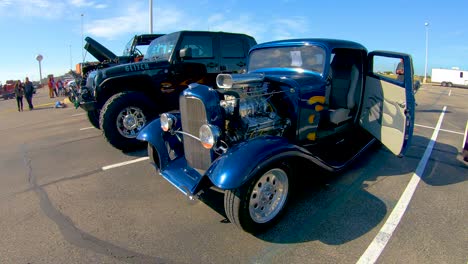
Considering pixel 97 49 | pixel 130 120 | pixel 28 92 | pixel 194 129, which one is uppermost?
pixel 97 49

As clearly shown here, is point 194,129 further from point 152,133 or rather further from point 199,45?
point 199,45

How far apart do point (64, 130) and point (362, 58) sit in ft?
25.3

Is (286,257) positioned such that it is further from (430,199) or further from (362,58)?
(362,58)

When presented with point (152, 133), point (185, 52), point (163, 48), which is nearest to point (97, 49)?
point (163, 48)

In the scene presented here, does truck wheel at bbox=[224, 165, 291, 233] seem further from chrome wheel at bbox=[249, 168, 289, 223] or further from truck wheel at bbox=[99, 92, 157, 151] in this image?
truck wheel at bbox=[99, 92, 157, 151]

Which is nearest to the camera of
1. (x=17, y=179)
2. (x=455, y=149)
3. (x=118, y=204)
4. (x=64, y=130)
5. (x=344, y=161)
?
(x=118, y=204)

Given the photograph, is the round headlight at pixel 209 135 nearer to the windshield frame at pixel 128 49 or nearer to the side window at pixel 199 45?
the side window at pixel 199 45

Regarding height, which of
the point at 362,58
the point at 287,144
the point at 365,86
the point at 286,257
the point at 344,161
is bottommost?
the point at 286,257

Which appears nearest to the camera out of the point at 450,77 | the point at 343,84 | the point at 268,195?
the point at 268,195

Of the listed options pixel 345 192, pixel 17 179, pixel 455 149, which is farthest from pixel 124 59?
pixel 455 149

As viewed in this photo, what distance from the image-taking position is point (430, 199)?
12.3 feet

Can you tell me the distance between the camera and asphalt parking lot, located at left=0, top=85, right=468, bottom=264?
2.68 m

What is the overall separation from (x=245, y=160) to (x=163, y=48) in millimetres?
5011

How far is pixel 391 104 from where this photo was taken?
446 cm
